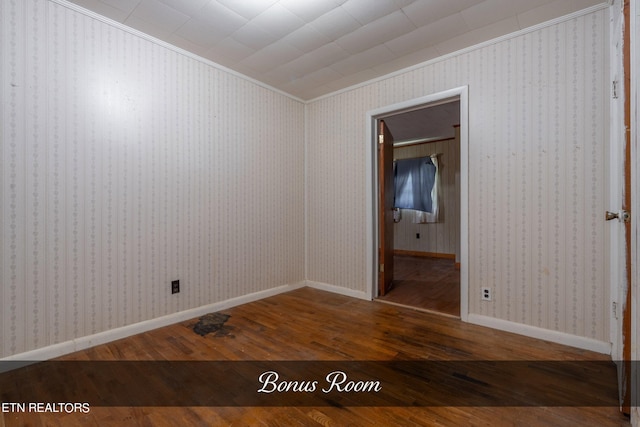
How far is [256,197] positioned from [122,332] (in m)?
1.74

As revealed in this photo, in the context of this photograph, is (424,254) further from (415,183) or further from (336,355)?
(336,355)

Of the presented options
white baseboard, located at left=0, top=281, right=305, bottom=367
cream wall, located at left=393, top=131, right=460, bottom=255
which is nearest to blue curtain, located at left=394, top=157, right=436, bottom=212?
cream wall, located at left=393, top=131, right=460, bottom=255

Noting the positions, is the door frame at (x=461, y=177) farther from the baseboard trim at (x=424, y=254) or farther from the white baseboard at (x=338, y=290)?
the baseboard trim at (x=424, y=254)

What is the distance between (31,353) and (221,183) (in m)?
1.86

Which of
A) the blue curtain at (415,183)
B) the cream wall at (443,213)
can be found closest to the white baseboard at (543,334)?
the cream wall at (443,213)

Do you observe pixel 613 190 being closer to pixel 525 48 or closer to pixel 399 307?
pixel 525 48

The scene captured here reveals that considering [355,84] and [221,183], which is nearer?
[221,183]

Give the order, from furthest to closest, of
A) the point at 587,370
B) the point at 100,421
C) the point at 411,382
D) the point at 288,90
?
the point at 288,90
the point at 587,370
the point at 411,382
the point at 100,421

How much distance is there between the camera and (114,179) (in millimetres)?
2258

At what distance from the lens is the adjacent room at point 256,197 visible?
1.62 meters

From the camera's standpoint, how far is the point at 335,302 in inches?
125

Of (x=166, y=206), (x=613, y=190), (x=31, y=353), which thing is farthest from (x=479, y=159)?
(x=31, y=353)

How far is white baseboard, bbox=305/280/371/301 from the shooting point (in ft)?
10.8

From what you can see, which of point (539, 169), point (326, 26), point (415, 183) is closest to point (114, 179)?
point (326, 26)
